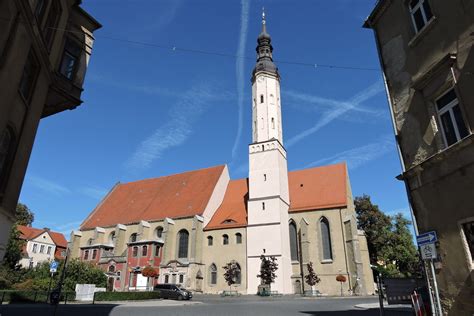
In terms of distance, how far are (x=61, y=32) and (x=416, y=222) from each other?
11844 millimetres

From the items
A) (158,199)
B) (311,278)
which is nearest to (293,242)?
(311,278)

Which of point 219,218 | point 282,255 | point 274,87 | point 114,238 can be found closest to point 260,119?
point 274,87

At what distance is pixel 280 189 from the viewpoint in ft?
124

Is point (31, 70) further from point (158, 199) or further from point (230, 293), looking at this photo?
point (158, 199)

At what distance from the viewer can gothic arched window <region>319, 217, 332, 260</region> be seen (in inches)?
1390

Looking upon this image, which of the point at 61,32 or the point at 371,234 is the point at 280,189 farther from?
the point at 61,32

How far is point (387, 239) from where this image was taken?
1734 inches

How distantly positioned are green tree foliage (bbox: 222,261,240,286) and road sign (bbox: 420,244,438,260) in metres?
29.4

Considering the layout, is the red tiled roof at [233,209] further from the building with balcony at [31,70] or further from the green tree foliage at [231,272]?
the building with balcony at [31,70]

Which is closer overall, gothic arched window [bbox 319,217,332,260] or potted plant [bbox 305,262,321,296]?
potted plant [bbox 305,262,321,296]

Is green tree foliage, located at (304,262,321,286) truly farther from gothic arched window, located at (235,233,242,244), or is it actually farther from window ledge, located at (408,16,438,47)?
window ledge, located at (408,16,438,47)

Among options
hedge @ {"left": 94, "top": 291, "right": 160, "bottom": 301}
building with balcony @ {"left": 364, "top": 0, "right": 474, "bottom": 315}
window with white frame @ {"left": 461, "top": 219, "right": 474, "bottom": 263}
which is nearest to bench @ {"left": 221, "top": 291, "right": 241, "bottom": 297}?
hedge @ {"left": 94, "top": 291, "right": 160, "bottom": 301}

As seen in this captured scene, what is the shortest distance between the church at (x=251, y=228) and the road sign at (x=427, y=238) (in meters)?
26.1

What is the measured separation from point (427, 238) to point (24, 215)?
60887 mm
